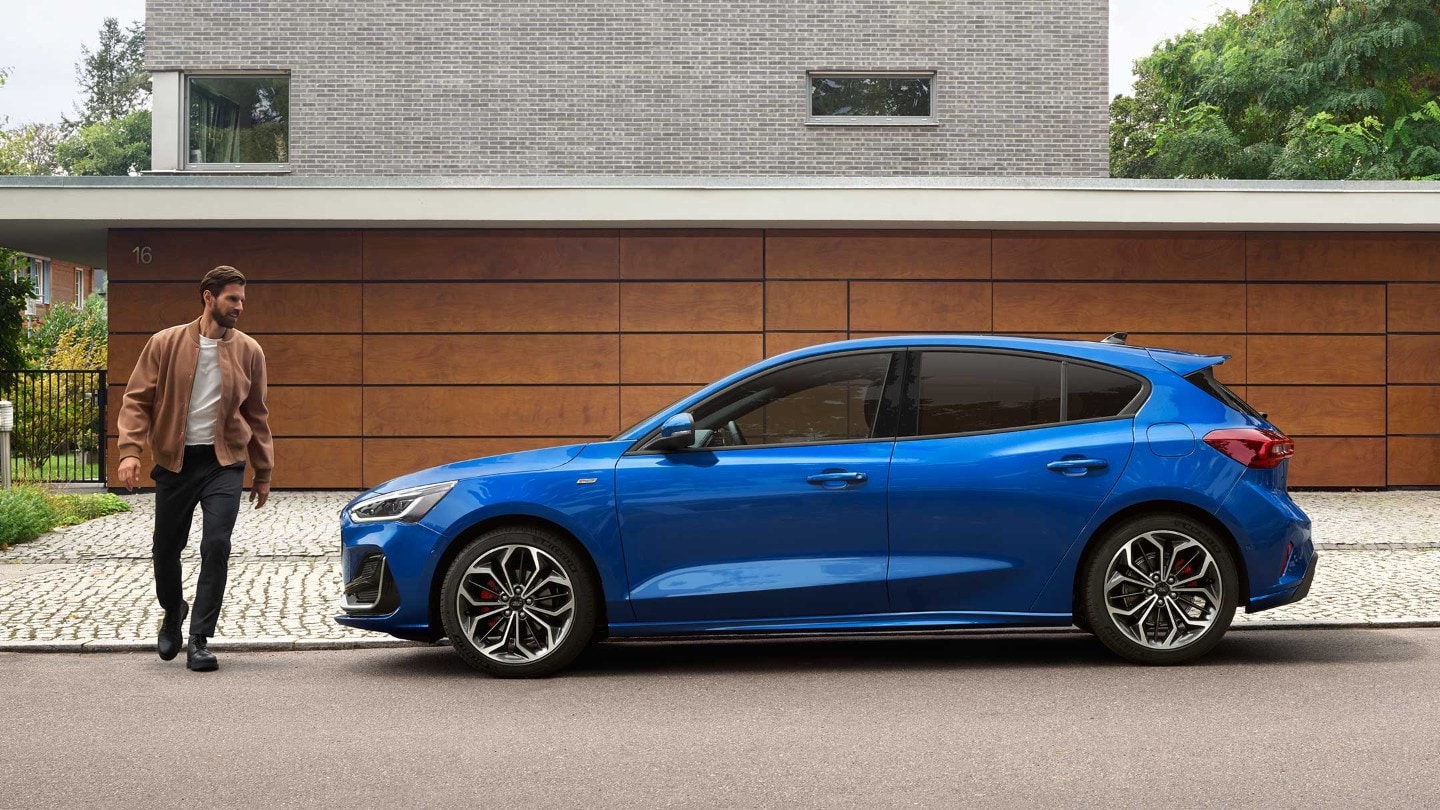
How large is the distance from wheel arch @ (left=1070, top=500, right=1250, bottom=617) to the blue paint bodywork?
1 cm

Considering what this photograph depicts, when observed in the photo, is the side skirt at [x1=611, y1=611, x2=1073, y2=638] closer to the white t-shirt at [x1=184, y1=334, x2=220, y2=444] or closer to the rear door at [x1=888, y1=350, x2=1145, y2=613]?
the rear door at [x1=888, y1=350, x2=1145, y2=613]

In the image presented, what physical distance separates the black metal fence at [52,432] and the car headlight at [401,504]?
11.7 m

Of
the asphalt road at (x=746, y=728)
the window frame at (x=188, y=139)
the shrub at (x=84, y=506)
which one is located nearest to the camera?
the asphalt road at (x=746, y=728)

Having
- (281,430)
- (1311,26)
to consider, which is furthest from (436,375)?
(1311,26)

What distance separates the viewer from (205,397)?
7.00 metres

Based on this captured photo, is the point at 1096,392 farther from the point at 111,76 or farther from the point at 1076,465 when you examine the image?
the point at 111,76

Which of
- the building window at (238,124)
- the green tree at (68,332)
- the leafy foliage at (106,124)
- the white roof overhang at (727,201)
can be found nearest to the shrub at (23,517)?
the white roof overhang at (727,201)

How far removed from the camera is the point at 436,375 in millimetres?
16688

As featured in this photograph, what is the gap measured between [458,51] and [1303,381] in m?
11.0

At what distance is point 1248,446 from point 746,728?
277cm

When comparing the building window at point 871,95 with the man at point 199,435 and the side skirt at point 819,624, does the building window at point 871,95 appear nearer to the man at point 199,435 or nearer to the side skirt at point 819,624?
the man at point 199,435

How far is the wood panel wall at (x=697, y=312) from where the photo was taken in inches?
651

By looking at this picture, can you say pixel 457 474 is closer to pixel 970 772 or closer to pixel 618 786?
pixel 618 786

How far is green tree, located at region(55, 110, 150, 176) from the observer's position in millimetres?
74875
